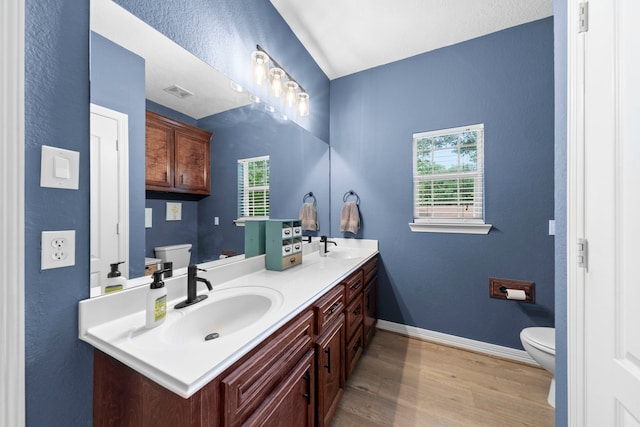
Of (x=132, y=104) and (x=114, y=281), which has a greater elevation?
(x=132, y=104)

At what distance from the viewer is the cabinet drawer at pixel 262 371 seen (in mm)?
701

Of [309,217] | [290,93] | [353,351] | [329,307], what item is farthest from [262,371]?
[290,93]

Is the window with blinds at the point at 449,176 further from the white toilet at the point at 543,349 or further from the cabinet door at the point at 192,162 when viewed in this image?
the cabinet door at the point at 192,162

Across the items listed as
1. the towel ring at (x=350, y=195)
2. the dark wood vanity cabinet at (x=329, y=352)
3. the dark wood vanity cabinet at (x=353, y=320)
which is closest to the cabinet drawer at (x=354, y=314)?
the dark wood vanity cabinet at (x=353, y=320)

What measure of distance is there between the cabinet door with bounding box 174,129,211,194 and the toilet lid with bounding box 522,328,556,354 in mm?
2194

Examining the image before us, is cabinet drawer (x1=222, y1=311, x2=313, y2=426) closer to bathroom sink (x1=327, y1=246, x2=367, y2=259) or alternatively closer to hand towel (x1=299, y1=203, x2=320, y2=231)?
hand towel (x1=299, y1=203, x2=320, y2=231)

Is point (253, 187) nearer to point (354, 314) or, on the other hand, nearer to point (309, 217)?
point (309, 217)

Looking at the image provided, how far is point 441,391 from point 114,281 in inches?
77.9

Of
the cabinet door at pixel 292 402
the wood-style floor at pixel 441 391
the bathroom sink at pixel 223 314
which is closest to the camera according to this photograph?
the cabinet door at pixel 292 402

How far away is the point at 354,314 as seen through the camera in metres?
1.77

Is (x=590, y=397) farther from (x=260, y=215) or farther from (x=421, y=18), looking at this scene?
(x=421, y=18)

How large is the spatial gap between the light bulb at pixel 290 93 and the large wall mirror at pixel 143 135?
1.08ft

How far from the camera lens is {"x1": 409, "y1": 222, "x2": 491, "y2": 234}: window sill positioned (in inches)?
80.2

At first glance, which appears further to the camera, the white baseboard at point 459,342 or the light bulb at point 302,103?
the light bulb at point 302,103
